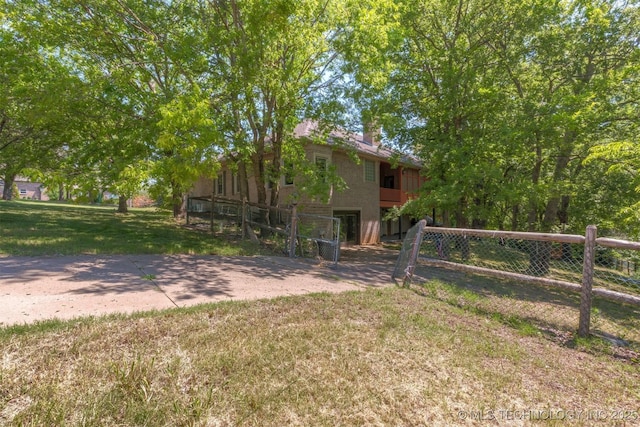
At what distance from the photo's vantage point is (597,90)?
31.6ft

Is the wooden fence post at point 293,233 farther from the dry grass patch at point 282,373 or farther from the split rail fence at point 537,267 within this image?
the dry grass patch at point 282,373

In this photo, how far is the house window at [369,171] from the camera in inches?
727

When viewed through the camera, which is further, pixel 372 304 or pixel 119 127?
pixel 119 127

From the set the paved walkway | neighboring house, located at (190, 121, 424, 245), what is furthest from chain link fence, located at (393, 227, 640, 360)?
neighboring house, located at (190, 121, 424, 245)

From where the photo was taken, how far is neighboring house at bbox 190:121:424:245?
51.2ft

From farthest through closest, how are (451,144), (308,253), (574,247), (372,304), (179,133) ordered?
(451,144), (308,253), (574,247), (179,133), (372,304)

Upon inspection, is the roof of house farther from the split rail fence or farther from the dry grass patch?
the dry grass patch

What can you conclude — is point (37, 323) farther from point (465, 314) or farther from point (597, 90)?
point (597, 90)

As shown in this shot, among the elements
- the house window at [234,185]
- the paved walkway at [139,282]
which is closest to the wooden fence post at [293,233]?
the paved walkway at [139,282]

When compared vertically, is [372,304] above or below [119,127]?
below

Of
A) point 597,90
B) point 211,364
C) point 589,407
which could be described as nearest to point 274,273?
point 211,364

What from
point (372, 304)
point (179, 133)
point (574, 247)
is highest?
point (179, 133)

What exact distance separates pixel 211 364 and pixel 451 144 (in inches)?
436

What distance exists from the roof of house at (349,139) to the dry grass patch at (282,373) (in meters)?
8.70
